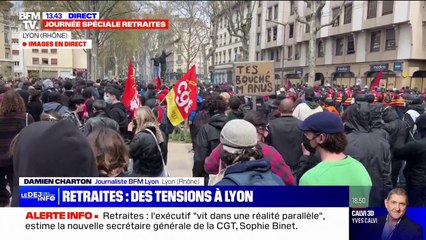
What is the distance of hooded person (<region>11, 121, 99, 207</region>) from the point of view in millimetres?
2064

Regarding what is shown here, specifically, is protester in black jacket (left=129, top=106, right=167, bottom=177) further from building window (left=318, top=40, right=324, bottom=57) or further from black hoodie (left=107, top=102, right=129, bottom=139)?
building window (left=318, top=40, right=324, bottom=57)

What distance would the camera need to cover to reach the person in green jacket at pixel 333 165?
7.27ft

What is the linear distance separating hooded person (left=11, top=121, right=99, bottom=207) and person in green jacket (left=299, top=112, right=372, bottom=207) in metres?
1.19

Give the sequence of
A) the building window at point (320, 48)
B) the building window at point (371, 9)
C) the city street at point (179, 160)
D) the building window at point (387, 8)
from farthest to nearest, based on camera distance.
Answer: the building window at point (320, 48) → the building window at point (371, 9) → the building window at point (387, 8) → the city street at point (179, 160)

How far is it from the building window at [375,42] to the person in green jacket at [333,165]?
34294mm

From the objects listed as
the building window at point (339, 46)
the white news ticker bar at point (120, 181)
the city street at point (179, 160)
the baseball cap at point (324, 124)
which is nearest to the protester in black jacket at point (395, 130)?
the baseball cap at point (324, 124)

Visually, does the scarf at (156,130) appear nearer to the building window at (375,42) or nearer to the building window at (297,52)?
the building window at (375,42)

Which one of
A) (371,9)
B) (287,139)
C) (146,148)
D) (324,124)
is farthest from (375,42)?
(324,124)

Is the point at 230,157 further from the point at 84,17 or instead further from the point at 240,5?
the point at 240,5

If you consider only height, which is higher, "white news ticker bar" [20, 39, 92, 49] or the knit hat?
"white news ticker bar" [20, 39, 92, 49]

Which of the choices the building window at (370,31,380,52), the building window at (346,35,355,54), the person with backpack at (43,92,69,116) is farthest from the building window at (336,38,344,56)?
the person with backpack at (43,92,69,116)

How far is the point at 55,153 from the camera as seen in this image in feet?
6.81

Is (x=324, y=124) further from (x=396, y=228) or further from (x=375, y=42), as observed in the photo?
(x=375, y=42)

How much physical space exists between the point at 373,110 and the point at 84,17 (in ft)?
51.0
